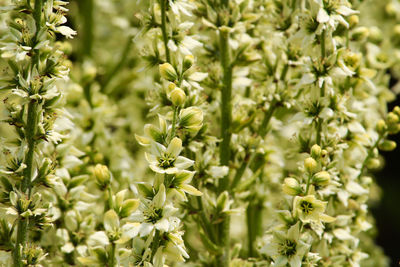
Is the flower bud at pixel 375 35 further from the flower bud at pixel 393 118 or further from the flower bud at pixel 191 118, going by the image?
the flower bud at pixel 191 118

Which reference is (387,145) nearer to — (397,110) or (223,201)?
(397,110)

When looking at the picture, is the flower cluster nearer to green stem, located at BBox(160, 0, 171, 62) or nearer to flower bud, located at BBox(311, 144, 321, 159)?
green stem, located at BBox(160, 0, 171, 62)

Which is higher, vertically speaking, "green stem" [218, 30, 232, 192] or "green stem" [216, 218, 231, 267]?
"green stem" [218, 30, 232, 192]

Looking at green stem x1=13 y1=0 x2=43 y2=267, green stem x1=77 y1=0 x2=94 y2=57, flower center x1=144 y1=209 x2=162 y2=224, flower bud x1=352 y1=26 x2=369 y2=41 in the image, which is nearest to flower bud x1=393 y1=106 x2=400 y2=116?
flower bud x1=352 y1=26 x2=369 y2=41

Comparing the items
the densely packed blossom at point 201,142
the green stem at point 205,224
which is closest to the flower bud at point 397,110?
the densely packed blossom at point 201,142

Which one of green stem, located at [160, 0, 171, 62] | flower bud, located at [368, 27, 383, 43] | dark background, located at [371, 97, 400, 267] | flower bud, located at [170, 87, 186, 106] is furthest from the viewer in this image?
dark background, located at [371, 97, 400, 267]

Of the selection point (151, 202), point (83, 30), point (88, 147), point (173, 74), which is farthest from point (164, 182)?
point (83, 30)
